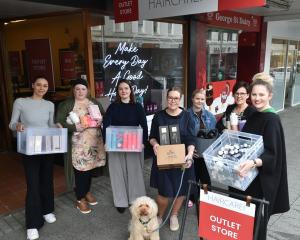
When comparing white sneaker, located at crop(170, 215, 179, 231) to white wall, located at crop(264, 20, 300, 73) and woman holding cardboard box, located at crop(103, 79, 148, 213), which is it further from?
white wall, located at crop(264, 20, 300, 73)

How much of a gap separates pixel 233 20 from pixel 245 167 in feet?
21.3

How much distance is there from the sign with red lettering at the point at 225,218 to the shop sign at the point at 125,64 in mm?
3444

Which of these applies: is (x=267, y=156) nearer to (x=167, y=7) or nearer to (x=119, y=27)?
(x=167, y=7)

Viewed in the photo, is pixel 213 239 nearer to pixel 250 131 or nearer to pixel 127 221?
pixel 250 131

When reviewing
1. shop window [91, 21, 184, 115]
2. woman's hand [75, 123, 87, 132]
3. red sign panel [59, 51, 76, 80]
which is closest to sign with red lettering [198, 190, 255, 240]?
woman's hand [75, 123, 87, 132]

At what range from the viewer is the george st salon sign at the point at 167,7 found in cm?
336

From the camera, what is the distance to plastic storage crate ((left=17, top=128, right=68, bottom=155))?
3.15 meters

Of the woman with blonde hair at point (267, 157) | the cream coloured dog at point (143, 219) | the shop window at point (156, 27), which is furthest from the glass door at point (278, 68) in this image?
the cream coloured dog at point (143, 219)

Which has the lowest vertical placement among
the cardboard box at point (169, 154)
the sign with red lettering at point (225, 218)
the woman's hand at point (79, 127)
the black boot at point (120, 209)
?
the black boot at point (120, 209)

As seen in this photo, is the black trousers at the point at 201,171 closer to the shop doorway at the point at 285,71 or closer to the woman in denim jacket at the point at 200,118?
the woman in denim jacket at the point at 200,118

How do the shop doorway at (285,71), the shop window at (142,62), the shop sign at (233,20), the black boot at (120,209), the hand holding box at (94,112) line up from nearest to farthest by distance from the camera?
1. the hand holding box at (94,112)
2. the black boot at (120,209)
3. the shop window at (142,62)
4. the shop sign at (233,20)
5. the shop doorway at (285,71)

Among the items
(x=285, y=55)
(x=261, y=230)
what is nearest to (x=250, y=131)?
(x=261, y=230)

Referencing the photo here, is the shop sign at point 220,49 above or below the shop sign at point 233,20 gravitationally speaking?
below

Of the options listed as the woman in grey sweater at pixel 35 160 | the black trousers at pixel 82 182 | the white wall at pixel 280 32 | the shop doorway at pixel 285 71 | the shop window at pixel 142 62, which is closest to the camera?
the woman in grey sweater at pixel 35 160
